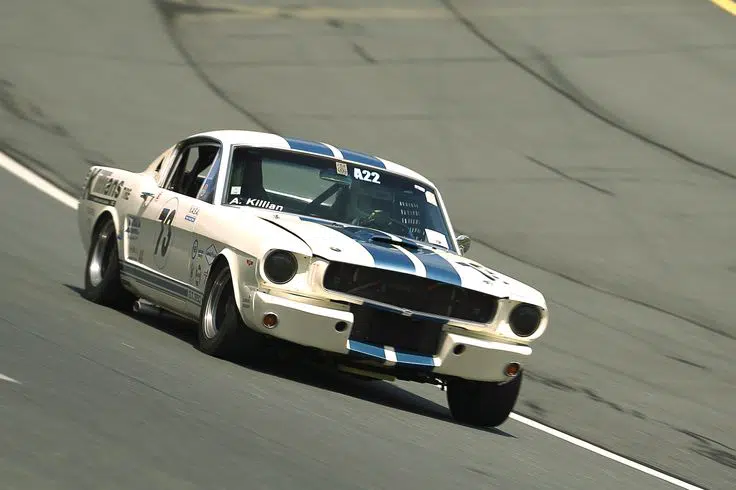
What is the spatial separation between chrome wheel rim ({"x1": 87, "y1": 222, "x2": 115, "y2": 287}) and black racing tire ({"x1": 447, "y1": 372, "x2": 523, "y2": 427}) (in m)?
2.74

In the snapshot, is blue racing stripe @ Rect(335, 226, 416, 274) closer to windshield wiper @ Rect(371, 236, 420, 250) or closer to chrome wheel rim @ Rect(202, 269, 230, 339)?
windshield wiper @ Rect(371, 236, 420, 250)

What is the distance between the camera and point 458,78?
20.6 meters

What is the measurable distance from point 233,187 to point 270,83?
10.7 m

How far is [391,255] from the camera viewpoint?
813 cm

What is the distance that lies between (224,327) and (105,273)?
214 cm

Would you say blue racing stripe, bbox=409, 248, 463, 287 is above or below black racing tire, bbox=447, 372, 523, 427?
above

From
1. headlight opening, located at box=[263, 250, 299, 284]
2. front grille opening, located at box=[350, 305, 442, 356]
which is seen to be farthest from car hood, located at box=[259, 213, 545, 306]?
front grille opening, located at box=[350, 305, 442, 356]

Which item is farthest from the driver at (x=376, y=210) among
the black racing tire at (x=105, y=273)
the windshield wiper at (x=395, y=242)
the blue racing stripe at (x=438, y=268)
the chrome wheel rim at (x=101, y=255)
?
the chrome wheel rim at (x=101, y=255)

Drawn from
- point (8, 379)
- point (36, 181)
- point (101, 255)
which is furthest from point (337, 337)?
point (36, 181)

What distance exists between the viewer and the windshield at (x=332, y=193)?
8.98m

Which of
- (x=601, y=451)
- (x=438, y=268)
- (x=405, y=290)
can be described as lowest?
(x=601, y=451)

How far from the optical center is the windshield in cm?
898

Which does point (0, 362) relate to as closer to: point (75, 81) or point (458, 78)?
point (75, 81)

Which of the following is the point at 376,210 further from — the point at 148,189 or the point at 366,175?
the point at 148,189
